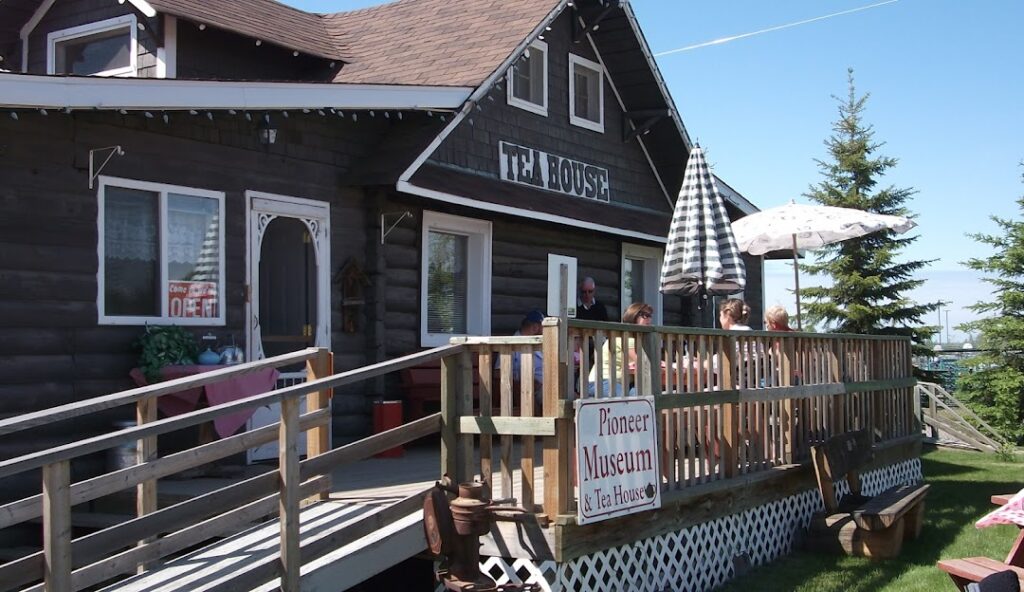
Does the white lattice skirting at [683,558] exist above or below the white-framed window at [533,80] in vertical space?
below

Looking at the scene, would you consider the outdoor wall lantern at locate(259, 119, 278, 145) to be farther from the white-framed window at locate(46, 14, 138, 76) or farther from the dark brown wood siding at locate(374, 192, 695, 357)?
the white-framed window at locate(46, 14, 138, 76)

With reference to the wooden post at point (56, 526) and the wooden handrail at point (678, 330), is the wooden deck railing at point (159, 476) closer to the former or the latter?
the wooden post at point (56, 526)

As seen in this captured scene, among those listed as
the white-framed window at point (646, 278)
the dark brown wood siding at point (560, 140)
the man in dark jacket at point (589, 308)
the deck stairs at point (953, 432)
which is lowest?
the deck stairs at point (953, 432)

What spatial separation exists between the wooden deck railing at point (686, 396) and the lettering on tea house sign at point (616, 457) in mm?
108

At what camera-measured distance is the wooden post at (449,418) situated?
639cm

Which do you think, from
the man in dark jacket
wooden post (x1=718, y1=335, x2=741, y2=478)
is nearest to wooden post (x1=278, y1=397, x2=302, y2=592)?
wooden post (x1=718, y1=335, x2=741, y2=478)

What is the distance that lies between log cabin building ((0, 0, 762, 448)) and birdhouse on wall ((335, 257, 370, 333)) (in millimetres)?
25

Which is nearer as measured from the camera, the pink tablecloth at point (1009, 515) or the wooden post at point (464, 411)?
the pink tablecloth at point (1009, 515)

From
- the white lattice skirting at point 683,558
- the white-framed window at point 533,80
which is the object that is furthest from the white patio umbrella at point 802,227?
the white lattice skirting at point 683,558

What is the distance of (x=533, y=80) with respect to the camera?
486 inches

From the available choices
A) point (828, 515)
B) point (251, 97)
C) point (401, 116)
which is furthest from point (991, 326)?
point (251, 97)

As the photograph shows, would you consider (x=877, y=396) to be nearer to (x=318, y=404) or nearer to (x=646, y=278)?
(x=646, y=278)

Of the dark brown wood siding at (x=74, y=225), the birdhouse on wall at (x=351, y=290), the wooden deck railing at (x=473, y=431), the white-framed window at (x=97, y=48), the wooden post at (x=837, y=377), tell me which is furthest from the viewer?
the white-framed window at (x=97, y=48)

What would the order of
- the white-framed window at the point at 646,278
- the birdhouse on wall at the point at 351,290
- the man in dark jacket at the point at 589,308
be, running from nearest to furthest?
the birdhouse on wall at the point at 351,290 → the man in dark jacket at the point at 589,308 → the white-framed window at the point at 646,278
